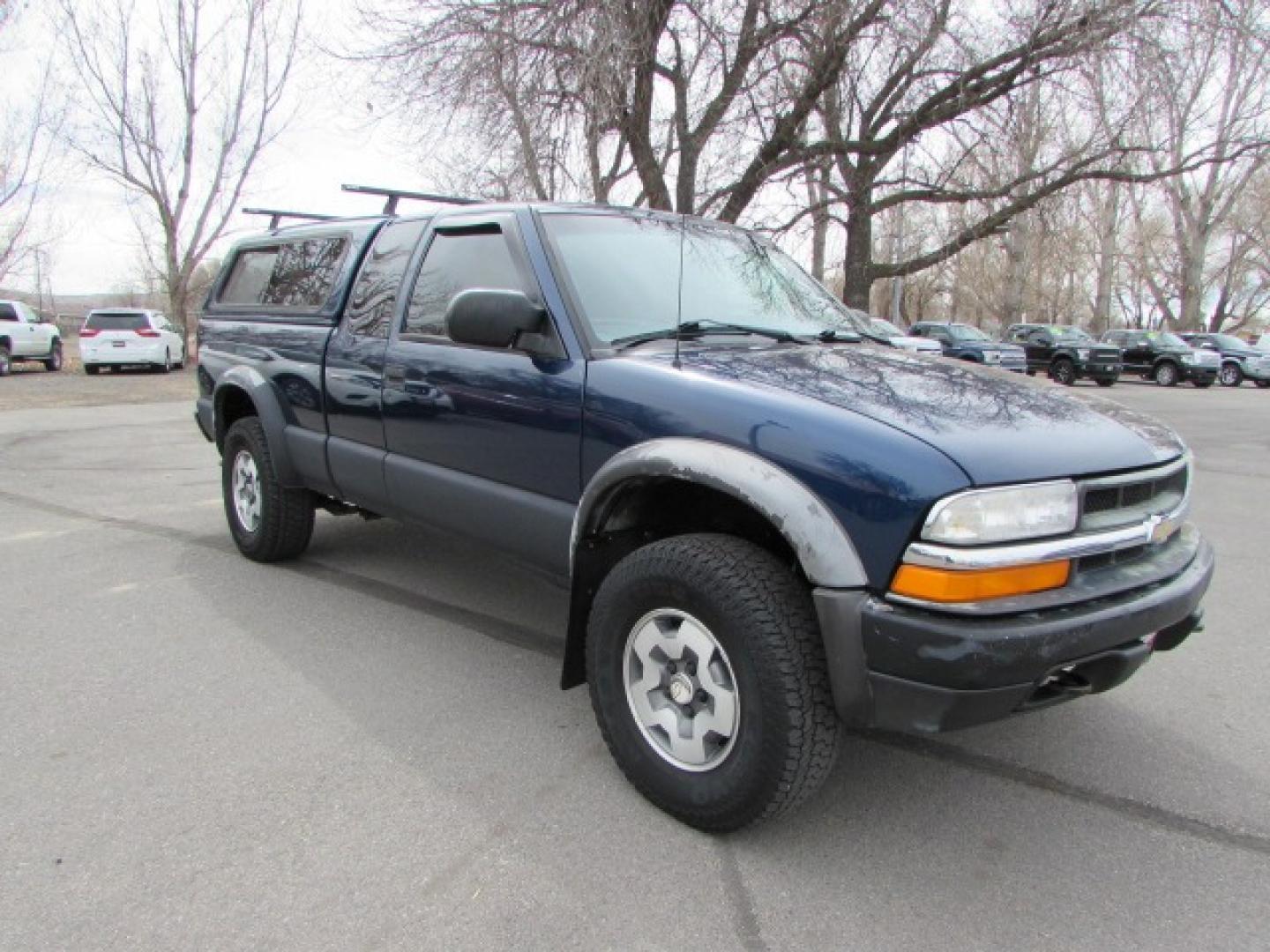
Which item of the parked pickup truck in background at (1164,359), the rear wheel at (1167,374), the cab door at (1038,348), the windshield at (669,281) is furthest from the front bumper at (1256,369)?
the windshield at (669,281)

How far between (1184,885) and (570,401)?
2229 mm

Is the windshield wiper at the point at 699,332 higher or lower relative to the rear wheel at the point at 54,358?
higher

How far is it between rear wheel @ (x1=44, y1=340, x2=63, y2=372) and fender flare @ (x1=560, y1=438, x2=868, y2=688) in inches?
956

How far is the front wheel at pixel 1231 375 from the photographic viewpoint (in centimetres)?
2792

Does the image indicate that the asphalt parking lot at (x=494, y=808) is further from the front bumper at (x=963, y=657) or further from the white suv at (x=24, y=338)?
the white suv at (x=24, y=338)

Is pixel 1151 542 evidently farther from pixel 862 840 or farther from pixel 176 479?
pixel 176 479

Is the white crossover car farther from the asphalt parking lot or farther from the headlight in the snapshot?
the asphalt parking lot

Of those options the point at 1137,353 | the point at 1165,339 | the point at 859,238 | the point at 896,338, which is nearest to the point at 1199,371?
the point at 1165,339

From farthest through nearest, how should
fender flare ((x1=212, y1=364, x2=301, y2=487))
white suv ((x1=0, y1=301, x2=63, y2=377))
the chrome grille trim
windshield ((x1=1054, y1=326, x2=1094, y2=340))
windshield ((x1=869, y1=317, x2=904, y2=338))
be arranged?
windshield ((x1=1054, y1=326, x2=1094, y2=340)) → white suv ((x1=0, y1=301, x2=63, y2=377)) → windshield ((x1=869, y1=317, x2=904, y2=338)) → fender flare ((x1=212, y1=364, x2=301, y2=487)) → the chrome grille trim

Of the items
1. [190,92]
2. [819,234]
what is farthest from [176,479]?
[190,92]

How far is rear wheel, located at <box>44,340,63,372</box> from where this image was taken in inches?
877

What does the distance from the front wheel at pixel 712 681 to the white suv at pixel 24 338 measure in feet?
75.8

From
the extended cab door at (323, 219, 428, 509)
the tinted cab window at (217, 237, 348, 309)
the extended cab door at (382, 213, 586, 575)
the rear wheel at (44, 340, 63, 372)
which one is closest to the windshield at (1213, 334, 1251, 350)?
the tinted cab window at (217, 237, 348, 309)

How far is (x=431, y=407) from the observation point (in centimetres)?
355
